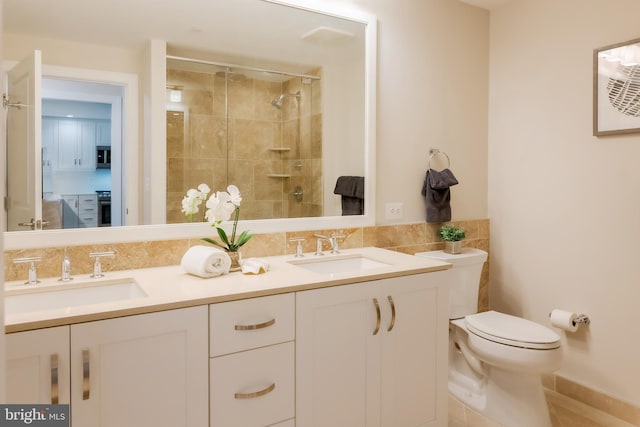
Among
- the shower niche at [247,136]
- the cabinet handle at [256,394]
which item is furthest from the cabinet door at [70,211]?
the cabinet handle at [256,394]

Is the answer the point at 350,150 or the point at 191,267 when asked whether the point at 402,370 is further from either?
the point at 350,150


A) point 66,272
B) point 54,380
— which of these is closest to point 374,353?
point 54,380

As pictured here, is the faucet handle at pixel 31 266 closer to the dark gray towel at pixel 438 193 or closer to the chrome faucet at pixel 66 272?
the chrome faucet at pixel 66 272

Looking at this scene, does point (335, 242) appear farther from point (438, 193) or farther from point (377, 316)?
point (438, 193)

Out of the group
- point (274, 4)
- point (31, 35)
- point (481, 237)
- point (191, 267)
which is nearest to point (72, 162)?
point (31, 35)

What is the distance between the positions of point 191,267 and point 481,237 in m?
1.99

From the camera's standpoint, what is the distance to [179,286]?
1.53 metres

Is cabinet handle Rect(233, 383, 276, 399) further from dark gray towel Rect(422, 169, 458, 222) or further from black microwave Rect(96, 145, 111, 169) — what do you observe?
dark gray towel Rect(422, 169, 458, 222)

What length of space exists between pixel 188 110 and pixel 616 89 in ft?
6.88

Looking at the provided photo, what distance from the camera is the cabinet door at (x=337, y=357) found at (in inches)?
62.4

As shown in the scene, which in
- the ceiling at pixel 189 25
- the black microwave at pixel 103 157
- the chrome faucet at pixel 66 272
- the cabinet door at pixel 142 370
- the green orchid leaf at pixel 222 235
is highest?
the ceiling at pixel 189 25

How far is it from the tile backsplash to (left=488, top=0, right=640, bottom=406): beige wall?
0.18 meters

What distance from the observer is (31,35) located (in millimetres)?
1607

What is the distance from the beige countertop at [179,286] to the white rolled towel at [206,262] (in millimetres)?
25
